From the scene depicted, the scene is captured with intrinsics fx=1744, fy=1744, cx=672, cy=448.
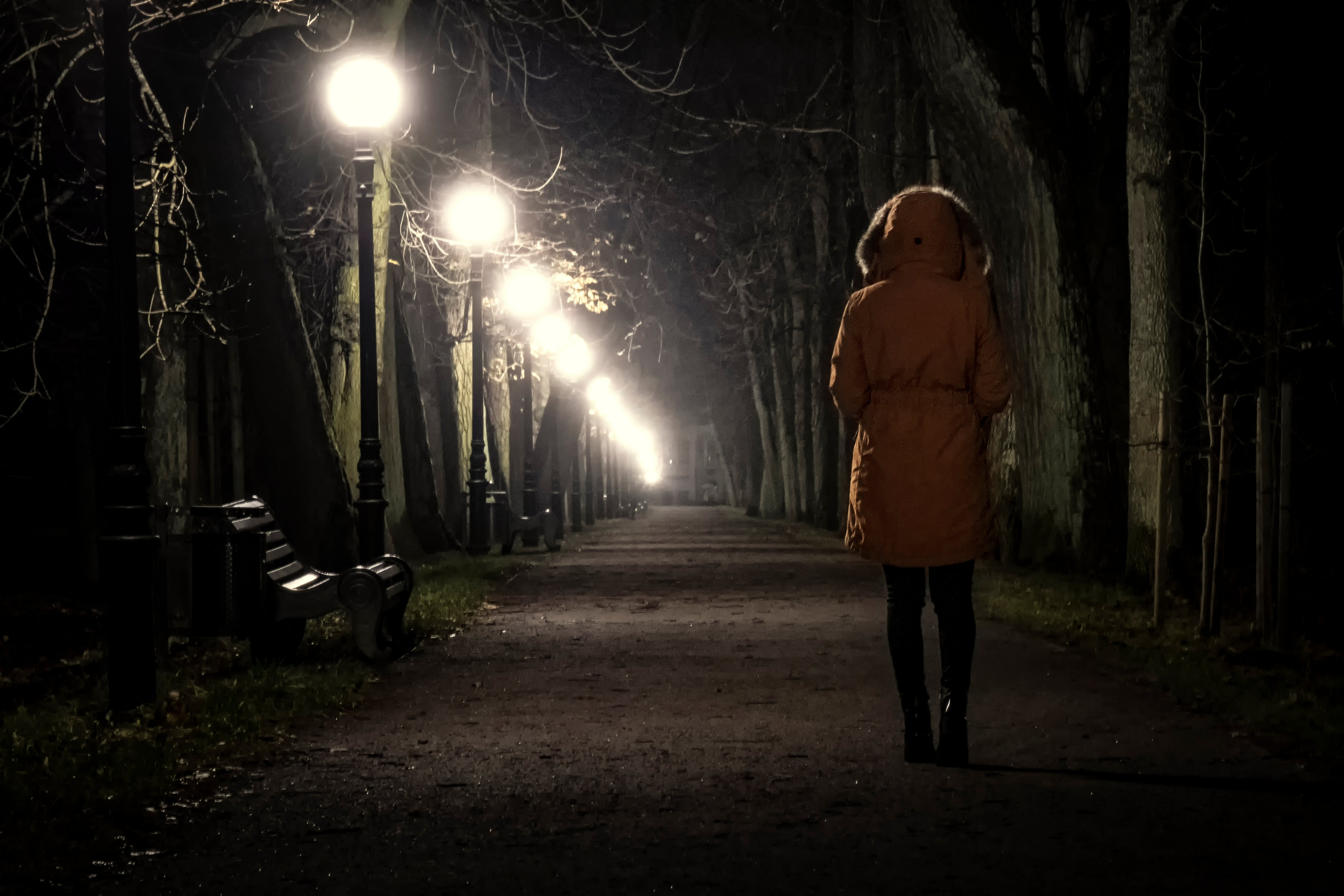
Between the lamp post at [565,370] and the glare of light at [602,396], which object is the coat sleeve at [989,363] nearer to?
the lamp post at [565,370]

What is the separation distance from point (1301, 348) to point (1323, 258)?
4593 millimetres

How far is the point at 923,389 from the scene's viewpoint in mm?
6445

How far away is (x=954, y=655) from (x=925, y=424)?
0.88 metres

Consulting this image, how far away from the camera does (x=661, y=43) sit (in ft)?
96.1

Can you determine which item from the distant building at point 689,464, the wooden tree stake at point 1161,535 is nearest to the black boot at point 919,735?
the wooden tree stake at point 1161,535

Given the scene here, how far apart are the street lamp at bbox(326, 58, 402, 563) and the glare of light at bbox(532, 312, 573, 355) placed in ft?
54.6

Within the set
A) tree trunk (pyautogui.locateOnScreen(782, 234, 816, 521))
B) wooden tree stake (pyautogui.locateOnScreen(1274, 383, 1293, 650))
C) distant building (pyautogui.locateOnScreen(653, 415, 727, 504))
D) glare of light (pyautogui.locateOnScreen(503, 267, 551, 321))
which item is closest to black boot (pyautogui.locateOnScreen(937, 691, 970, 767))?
wooden tree stake (pyautogui.locateOnScreen(1274, 383, 1293, 650))

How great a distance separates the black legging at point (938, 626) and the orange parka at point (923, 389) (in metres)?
0.10

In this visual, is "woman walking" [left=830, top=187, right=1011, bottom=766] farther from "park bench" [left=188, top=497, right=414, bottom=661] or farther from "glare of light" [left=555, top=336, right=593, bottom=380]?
"glare of light" [left=555, top=336, right=593, bottom=380]

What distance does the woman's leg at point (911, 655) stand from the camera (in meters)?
6.55

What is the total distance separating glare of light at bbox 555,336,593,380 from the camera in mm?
34062

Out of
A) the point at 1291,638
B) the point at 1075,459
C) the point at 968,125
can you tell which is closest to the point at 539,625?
the point at 1291,638

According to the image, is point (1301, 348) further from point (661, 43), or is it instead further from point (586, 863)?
point (661, 43)

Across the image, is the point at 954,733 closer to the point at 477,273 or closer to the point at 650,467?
the point at 477,273
